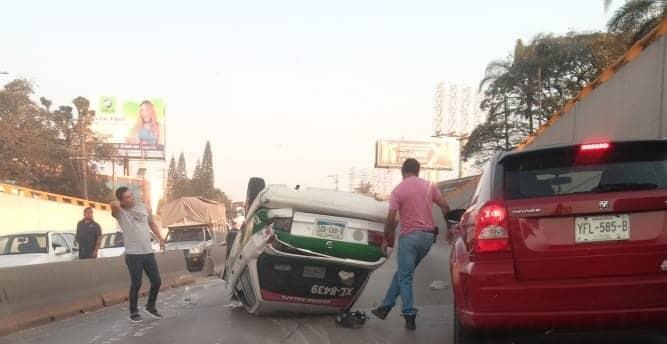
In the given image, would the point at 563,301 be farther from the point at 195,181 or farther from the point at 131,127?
the point at 195,181

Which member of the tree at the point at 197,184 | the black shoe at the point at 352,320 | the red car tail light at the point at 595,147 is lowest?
the tree at the point at 197,184

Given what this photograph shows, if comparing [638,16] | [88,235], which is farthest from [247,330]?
[638,16]

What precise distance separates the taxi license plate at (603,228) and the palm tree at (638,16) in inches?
963

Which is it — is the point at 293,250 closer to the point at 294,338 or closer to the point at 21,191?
the point at 294,338

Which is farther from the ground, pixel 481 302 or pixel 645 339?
pixel 481 302

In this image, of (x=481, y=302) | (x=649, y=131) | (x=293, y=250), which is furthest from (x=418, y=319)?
(x=649, y=131)

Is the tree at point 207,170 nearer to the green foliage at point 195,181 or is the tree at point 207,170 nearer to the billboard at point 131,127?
the green foliage at point 195,181

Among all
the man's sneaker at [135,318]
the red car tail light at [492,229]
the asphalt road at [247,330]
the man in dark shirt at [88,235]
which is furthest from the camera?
Result: the man in dark shirt at [88,235]

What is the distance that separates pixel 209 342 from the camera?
270 inches

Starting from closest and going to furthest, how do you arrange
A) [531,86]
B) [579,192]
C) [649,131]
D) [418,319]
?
[579,192]
[418,319]
[649,131]
[531,86]

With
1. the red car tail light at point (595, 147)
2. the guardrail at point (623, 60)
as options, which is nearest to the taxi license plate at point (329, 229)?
the red car tail light at point (595, 147)

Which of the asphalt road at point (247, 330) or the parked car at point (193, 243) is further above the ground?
the asphalt road at point (247, 330)

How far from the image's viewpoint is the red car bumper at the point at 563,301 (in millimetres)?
4621

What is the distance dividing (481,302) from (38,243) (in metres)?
12.5
